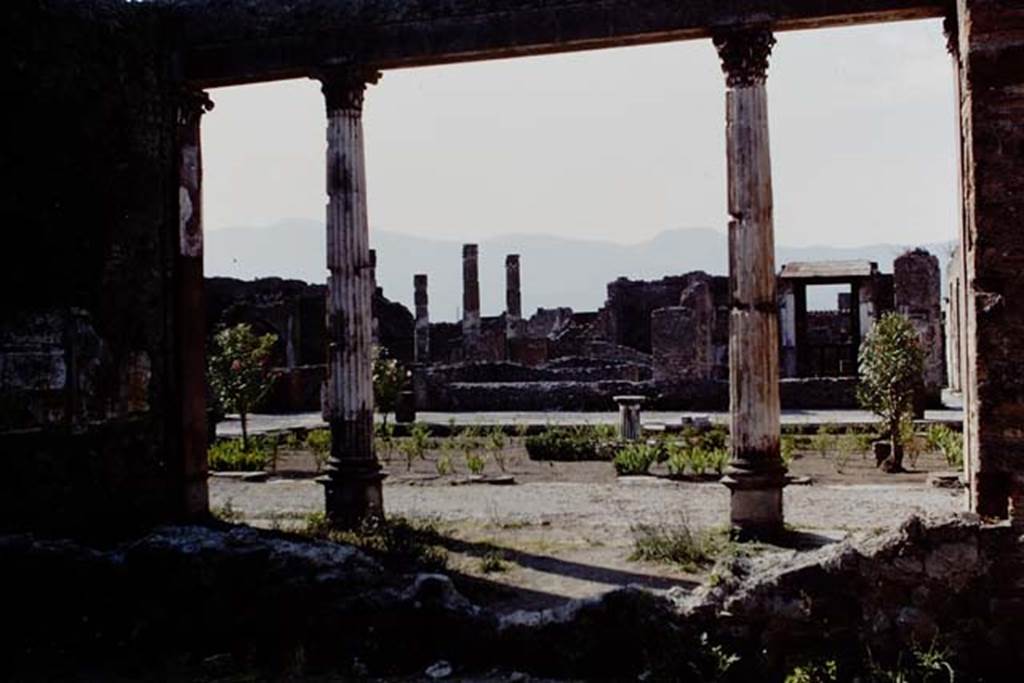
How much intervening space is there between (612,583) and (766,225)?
3311 millimetres

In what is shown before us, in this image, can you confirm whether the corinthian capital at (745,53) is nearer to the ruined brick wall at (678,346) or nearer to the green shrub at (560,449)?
the green shrub at (560,449)

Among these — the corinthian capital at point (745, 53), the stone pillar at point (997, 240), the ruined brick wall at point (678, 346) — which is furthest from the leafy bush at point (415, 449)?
the ruined brick wall at point (678, 346)

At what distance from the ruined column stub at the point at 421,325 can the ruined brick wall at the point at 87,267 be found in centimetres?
2839

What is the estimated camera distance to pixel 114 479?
329 inches

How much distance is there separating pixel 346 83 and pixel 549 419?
44.5 ft

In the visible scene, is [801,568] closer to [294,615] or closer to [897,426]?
[294,615]

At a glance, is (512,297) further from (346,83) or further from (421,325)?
(346,83)

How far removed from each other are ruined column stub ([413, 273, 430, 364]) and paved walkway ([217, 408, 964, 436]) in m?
12.6

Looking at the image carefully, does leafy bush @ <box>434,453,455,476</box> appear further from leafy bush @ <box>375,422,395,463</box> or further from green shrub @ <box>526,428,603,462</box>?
leafy bush @ <box>375,422,395,463</box>

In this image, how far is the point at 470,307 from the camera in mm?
38188

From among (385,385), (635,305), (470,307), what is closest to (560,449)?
(385,385)

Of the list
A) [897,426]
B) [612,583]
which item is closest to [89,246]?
[612,583]

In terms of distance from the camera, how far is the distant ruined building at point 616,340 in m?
25.0

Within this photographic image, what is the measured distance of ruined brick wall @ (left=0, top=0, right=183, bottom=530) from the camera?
24.7 ft
